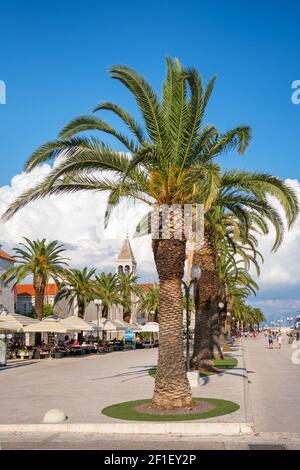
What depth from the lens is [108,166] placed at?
1652 centimetres

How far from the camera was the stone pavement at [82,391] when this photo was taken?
14.7m

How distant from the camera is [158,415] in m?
14.3

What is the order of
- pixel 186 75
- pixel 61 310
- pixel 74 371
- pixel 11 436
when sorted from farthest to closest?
pixel 61 310
pixel 74 371
pixel 186 75
pixel 11 436

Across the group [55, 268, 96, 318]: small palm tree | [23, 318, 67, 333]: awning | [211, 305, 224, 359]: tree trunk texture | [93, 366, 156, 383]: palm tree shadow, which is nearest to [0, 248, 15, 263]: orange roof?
[55, 268, 96, 318]: small palm tree

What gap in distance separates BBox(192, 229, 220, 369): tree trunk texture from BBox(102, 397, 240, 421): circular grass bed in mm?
10445

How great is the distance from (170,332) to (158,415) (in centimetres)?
212

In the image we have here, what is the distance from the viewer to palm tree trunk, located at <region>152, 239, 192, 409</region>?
49.7 feet

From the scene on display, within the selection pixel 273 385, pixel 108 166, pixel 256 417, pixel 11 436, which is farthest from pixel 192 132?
pixel 273 385

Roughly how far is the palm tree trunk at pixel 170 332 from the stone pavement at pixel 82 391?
1.56m

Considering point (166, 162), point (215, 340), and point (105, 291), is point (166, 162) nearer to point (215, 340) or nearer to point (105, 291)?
point (215, 340)

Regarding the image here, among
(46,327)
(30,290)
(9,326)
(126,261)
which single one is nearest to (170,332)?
(9,326)

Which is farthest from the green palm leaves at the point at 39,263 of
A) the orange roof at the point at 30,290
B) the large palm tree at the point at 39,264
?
the orange roof at the point at 30,290
